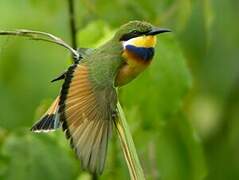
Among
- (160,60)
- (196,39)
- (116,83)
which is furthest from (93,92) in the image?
(196,39)

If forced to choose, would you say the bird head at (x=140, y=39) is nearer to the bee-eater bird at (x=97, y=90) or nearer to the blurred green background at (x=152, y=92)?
the bee-eater bird at (x=97, y=90)

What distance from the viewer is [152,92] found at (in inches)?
85.8

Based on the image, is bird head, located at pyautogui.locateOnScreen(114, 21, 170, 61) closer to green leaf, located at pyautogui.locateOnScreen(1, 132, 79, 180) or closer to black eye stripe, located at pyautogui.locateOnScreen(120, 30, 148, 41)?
black eye stripe, located at pyautogui.locateOnScreen(120, 30, 148, 41)

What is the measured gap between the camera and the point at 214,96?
3.75 m

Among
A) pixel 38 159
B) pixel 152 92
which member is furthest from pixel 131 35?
pixel 38 159

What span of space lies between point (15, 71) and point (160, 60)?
4.86 feet

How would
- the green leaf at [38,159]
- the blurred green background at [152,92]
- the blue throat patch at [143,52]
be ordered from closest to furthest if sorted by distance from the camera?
1. the blue throat patch at [143,52]
2. the blurred green background at [152,92]
3. the green leaf at [38,159]

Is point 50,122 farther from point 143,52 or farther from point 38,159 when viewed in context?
point 38,159

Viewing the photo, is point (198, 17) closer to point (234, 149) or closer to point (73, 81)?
point (234, 149)

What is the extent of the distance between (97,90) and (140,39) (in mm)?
128

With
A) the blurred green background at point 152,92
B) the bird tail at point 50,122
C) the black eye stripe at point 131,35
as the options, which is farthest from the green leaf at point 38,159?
the black eye stripe at point 131,35

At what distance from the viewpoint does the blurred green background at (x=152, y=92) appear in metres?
2.19

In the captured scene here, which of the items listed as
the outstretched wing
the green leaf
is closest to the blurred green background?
the green leaf

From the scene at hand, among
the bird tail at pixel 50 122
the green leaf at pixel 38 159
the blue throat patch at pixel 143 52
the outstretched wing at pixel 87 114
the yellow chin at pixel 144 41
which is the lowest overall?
the green leaf at pixel 38 159
